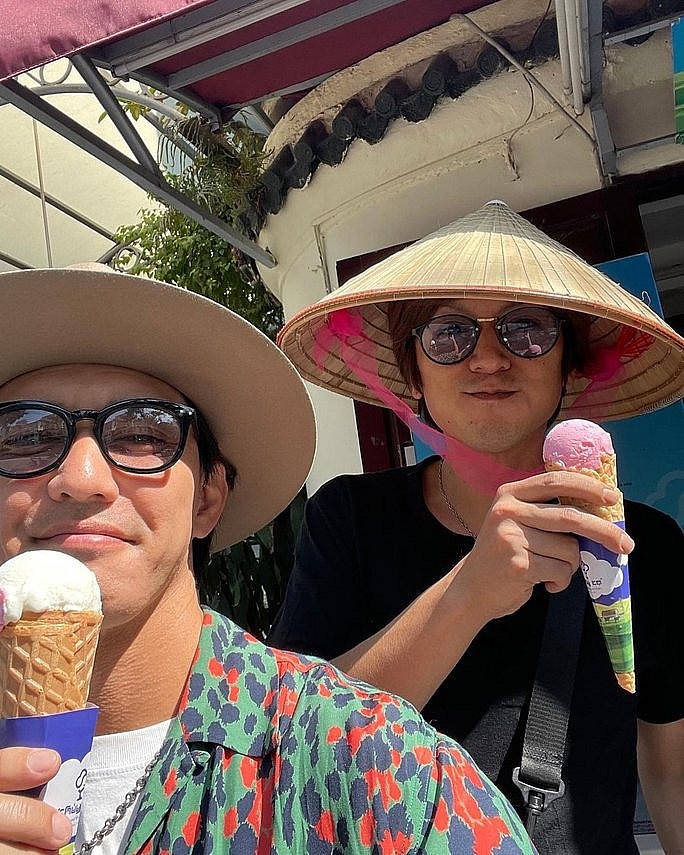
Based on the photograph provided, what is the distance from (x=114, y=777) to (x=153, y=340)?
698 millimetres

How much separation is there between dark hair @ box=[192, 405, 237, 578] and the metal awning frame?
1519mm

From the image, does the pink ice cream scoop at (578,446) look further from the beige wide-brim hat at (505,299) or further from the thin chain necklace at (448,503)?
the thin chain necklace at (448,503)

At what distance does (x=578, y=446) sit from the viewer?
4.40 feet

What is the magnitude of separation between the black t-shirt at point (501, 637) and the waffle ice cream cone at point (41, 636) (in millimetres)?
798

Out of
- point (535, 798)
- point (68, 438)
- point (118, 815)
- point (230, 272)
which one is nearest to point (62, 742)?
point (118, 815)

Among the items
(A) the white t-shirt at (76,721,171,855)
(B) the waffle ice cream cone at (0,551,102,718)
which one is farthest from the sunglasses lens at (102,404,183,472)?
(A) the white t-shirt at (76,721,171,855)

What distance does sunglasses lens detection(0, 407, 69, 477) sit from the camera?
1333 millimetres

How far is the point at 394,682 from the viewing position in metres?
1.51

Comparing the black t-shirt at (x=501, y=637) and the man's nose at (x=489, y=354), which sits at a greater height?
the man's nose at (x=489, y=354)

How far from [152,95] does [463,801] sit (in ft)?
14.0

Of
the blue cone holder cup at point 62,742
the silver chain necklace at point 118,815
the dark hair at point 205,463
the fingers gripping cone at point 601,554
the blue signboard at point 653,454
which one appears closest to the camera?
the blue cone holder cup at point 62,742

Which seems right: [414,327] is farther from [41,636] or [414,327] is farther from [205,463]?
[41,636]

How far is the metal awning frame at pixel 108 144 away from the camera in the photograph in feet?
9.00

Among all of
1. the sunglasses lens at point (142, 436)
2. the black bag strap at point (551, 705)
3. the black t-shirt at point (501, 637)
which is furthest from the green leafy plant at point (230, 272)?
the sunglasses lens at point (142, 436)
